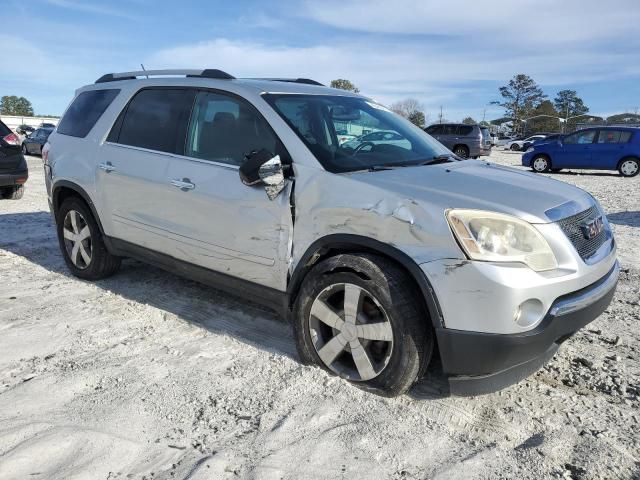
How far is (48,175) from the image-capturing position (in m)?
5.18

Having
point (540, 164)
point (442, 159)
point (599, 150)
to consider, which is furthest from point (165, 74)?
point (540, 164)

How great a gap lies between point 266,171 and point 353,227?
0.61 metres

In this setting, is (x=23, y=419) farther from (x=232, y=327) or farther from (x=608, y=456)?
(x=608, y=456)

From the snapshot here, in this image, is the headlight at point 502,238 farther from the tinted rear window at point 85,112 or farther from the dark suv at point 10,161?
the dark suv at point 10,161

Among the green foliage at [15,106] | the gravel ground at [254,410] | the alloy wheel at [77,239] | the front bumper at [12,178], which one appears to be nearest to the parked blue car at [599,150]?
the gravel ground at [254,410]

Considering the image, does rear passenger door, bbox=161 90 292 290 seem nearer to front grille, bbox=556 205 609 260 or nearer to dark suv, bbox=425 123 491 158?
front grille, bbox=556 205 609 260

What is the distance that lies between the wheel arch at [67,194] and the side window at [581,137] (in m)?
17.6

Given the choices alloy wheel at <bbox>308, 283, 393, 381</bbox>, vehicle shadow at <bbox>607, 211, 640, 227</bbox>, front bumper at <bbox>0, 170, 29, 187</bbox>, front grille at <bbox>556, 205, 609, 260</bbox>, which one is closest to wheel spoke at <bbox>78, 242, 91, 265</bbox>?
alloy wheel at <bbox>308, 283, 393, 381</bbox>

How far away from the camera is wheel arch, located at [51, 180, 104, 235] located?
4.65m

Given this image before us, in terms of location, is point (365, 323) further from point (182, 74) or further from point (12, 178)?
point (12, 178)

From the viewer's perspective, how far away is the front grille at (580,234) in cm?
276

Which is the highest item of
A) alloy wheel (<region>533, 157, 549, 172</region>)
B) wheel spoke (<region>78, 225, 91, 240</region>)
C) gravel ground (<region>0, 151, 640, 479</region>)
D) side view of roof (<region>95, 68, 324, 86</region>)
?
side view of roof (<region>95, 68, 324, 86</region>)

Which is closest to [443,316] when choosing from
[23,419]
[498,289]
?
[498,289]

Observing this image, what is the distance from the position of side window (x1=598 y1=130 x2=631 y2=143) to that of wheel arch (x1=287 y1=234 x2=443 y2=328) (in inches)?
706
